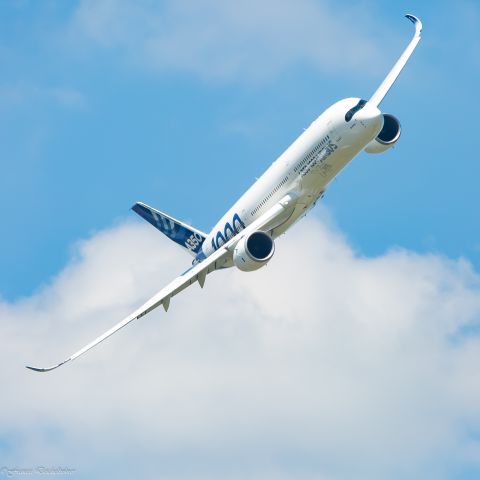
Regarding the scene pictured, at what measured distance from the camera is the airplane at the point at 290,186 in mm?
95688

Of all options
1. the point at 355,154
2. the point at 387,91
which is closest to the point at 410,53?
the point at 387,91

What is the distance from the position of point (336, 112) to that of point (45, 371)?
2614 cm

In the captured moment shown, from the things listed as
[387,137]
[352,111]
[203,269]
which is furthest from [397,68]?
[203,269]

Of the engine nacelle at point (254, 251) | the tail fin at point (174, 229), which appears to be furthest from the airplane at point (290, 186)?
the tail fin at point (174, 229)

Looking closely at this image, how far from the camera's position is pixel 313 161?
97.6 m

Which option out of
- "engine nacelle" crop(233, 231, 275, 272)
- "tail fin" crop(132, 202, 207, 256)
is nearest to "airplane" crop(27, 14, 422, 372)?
"engine nacelle" crop(233, 231, 275, 272)

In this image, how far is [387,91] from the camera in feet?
352

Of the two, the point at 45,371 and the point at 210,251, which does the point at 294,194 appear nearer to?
the point at 210,251

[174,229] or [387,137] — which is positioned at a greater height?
[174,229]

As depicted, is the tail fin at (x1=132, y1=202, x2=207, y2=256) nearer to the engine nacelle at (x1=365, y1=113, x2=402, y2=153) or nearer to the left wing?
the left wing

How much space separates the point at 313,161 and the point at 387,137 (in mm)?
8560

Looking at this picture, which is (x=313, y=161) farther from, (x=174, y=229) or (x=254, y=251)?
(x=174, y=229)

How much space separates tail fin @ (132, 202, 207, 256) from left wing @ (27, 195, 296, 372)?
34.0ft

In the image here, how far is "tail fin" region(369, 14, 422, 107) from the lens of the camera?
107m
